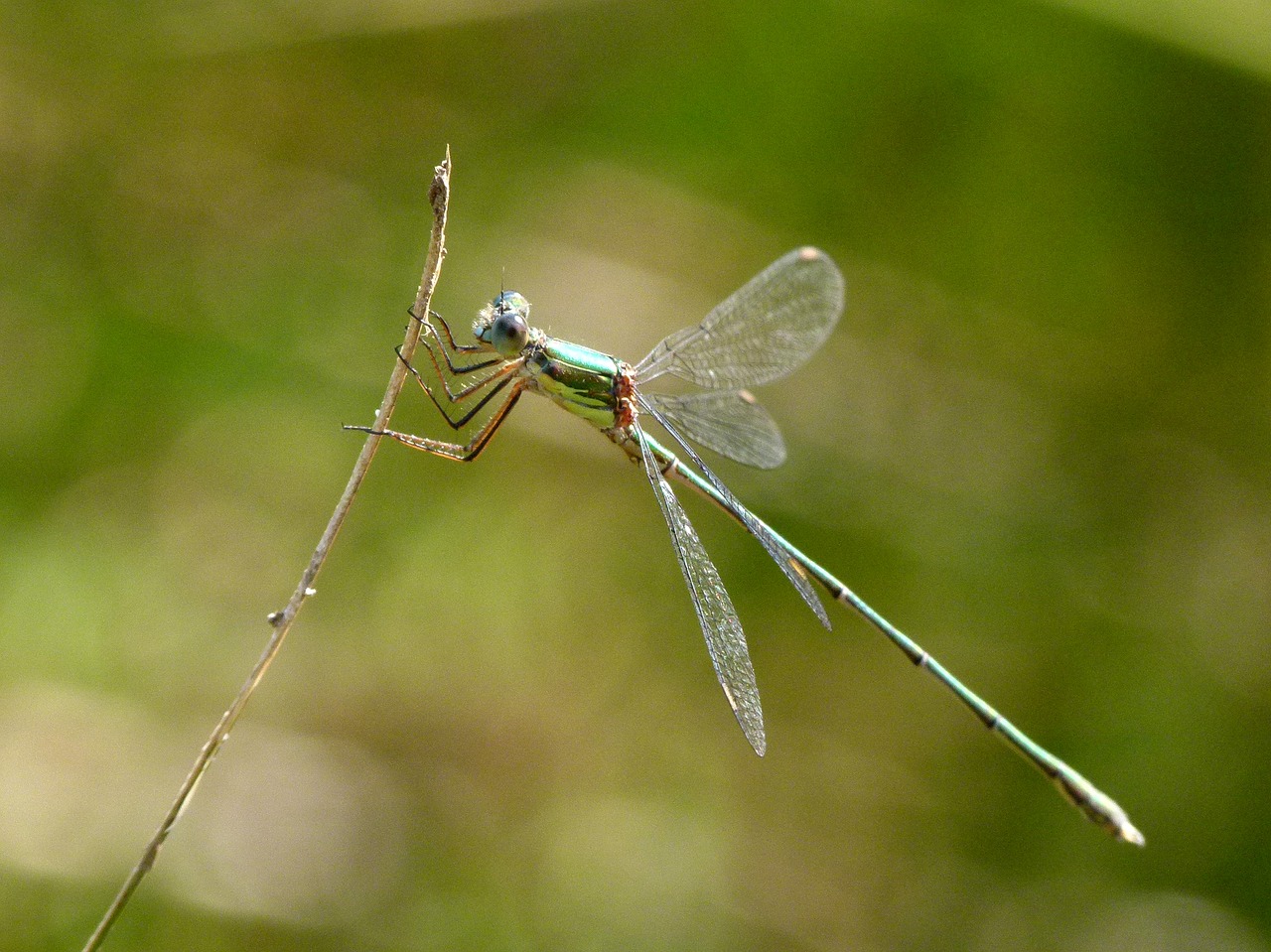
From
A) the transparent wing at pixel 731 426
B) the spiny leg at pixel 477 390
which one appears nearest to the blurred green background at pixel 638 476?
the transparent wing at pixel 731 426

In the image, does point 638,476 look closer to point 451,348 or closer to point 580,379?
point 580,379

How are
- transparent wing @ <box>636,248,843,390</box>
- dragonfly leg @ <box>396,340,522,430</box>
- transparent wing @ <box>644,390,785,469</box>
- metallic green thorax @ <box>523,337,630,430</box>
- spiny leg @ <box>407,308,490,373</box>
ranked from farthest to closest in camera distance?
transparent wing @ <box>644,390,785,469</box>
transparent wing @ <box>636,248,843,390</box>
metallic green thorax @ <box>523,337,630,430</box>
dragonfly leg @ <box>396,340,522,430</box>
spiny leg @ <box>407,308,490,373</box>

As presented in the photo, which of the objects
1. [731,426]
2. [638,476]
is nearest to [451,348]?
[731,426]

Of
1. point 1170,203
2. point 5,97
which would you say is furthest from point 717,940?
point 5,97

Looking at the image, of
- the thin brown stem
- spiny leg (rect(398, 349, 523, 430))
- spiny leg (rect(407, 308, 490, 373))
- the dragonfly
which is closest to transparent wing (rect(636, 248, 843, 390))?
the dragonfly

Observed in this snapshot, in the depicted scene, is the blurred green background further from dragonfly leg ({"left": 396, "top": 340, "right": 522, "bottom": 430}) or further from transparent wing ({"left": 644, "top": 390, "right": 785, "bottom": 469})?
dragonfly leg ({"left": 396, "top": 340, "right": 522, "bottom": 430})

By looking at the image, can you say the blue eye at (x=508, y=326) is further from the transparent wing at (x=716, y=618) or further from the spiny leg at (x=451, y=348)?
the transparent wing at (x=716, y=618)
